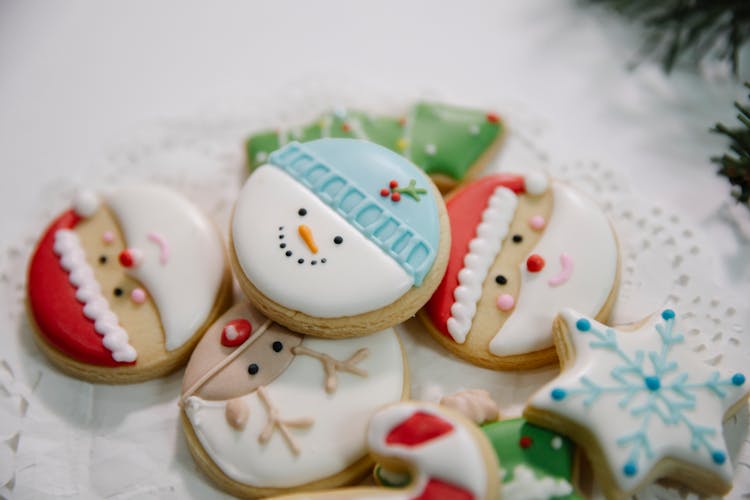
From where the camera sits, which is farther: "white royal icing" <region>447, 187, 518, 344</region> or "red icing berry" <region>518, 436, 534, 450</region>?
"white royal icing" <region>447, 187, 518, 344</region>

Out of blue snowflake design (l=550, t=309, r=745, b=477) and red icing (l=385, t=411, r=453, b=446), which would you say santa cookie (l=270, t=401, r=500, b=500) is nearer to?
red icing (l=385, t=411, r=453, b=446)

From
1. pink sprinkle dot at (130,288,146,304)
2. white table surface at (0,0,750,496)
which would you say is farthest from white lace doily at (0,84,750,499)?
pink sprinkle dot at (130,288,146,304)

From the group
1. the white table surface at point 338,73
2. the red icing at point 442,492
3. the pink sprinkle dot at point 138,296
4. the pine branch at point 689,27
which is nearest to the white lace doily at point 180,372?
the white table surface at point 338,73

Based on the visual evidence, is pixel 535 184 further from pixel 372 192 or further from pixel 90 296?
pixel 90 296

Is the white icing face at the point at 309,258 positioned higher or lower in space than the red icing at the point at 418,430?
higher

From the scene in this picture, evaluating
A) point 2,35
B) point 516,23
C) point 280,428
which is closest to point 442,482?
point 280,428

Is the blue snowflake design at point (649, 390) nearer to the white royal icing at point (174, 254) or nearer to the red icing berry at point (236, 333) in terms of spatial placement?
the red icing berry at point (236, 333)

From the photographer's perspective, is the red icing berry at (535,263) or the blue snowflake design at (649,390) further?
the red icing berry at (535,263)
